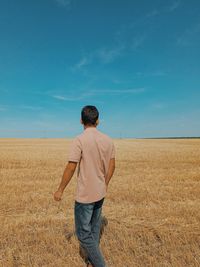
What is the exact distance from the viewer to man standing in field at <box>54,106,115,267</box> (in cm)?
363

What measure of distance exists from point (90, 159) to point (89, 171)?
166mm

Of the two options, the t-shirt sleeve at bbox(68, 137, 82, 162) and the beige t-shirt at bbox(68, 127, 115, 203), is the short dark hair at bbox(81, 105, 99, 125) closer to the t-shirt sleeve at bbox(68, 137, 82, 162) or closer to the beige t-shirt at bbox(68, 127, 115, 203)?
the beige t-shirt at bbox(68, 127, 115, 203)

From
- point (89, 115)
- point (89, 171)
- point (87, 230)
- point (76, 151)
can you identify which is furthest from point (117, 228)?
point (89, 115)

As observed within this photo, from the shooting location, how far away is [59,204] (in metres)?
8.20

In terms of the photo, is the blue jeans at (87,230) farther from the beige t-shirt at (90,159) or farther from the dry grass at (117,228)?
the dry grass at (117,228)

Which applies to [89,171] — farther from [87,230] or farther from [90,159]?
[87,230]

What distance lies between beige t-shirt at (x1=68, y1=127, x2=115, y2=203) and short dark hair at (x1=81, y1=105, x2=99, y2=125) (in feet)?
0.32

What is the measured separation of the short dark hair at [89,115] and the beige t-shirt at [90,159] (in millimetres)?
99

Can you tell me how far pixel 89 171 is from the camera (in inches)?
144

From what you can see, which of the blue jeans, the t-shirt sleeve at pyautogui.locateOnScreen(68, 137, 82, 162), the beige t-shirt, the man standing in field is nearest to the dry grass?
the blue jeans

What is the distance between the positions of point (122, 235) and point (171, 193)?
183 inches

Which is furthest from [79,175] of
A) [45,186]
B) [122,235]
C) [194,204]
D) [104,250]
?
[45,186]

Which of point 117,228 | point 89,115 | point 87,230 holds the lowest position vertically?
point 117,228

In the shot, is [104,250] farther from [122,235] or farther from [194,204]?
[194,204]
